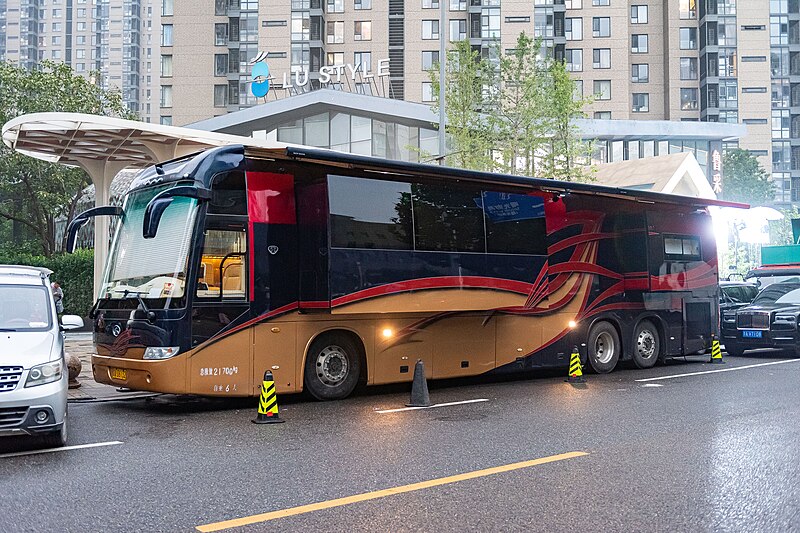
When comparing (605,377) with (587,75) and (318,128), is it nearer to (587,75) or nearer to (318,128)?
(318,128)

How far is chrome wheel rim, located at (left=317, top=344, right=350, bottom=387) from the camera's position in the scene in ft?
39.0

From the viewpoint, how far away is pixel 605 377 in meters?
15.3

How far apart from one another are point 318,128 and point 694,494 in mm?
37429

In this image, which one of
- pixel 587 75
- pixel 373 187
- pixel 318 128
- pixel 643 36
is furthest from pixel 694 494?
pixel 643 36

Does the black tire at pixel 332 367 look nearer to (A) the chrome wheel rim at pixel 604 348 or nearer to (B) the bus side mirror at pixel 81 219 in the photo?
(B) the bus side mirror at pixel 81 219

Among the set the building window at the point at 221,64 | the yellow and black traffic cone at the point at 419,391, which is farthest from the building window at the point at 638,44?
the yellow and black traffic cone at the point at 419,391

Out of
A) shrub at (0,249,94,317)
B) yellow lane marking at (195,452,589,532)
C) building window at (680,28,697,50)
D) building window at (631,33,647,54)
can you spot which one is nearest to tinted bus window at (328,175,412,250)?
yellow lane marking at (195,452,589,532)

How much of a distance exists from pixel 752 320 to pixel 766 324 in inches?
14.4

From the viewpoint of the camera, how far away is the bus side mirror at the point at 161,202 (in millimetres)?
10086

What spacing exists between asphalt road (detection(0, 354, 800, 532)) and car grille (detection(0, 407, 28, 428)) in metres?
0.35

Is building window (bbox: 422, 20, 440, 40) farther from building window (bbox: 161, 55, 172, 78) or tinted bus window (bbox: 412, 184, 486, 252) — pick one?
tinted bus window (bbox: 412, 184, 486, 252)

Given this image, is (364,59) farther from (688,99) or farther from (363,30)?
(688,99)

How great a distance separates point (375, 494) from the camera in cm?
638

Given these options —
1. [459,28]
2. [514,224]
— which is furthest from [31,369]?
[459,28]
